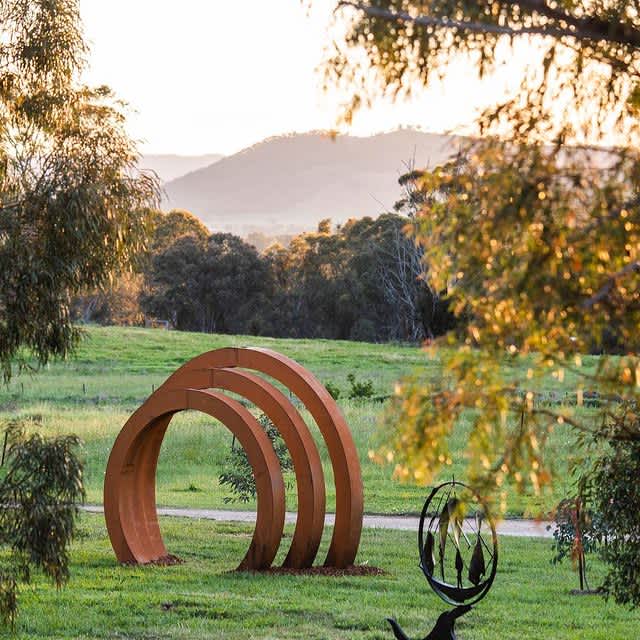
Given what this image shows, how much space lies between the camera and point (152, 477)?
17453mm

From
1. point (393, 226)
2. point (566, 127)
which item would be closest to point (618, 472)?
point (566, 127)

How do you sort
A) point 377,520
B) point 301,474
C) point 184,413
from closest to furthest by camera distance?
point 301,474, point 377,520, point 184,413

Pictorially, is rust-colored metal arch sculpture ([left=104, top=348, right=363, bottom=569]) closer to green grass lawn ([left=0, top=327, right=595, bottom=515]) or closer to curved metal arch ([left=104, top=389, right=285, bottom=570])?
curved metal arch ([left=104, top=389, right=285, bottom=570])

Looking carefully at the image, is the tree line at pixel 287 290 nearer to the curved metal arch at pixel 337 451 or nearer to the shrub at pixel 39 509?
the curved metal arch at pixel 337 451

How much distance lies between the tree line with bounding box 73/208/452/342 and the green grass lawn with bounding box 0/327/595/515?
6.34 metres

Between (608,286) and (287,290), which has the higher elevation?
(287,290)

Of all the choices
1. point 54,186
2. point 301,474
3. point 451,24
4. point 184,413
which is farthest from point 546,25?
point 184,413

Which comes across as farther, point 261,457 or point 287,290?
point 287,290

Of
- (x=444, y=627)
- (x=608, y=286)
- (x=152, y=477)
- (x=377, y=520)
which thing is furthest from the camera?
(x=377, y=520)

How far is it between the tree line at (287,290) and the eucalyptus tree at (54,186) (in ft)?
154

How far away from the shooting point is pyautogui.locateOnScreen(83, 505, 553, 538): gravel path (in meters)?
21.0

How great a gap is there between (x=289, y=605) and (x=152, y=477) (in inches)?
177

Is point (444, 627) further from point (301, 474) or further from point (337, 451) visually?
point (301, 474)

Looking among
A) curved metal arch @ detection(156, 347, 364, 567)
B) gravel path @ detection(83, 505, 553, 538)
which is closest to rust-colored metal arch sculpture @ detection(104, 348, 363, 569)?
curved metal arch @ detection(156, 347, 364, 567)
